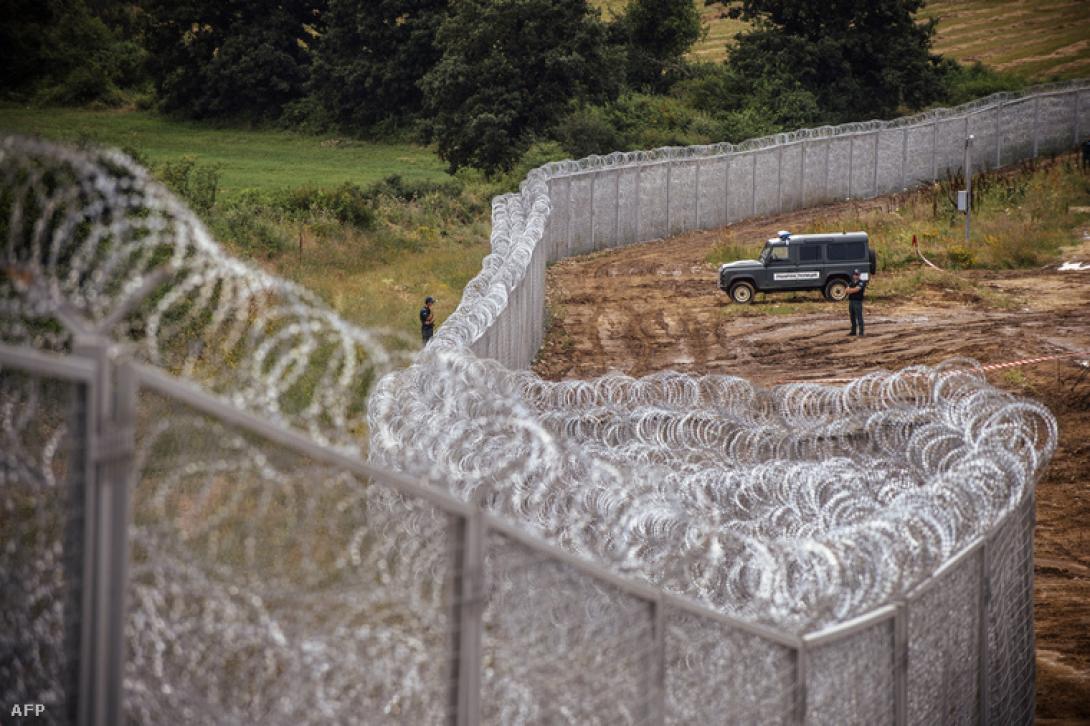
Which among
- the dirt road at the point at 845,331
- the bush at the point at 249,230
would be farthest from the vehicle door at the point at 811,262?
the bush at the point at 249,230

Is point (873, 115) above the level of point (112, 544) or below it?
above

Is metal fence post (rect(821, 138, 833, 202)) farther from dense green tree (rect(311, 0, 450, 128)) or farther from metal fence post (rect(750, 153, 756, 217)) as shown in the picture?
dense green tree (rect(311, 0, 450, 128))

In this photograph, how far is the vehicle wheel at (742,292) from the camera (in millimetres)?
32844

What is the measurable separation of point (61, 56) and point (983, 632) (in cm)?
6275

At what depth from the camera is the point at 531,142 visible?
49.4 metres

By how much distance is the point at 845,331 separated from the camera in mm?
29516

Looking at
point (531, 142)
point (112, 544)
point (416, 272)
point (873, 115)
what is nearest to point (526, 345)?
point (416, 272)

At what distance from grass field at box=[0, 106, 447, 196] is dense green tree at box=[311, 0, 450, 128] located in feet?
5.97

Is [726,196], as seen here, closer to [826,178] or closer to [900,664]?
[826,178]

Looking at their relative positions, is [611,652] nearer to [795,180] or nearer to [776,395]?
[776,395]

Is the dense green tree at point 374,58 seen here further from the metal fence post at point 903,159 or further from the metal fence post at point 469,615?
the metal fence post at point 469,615

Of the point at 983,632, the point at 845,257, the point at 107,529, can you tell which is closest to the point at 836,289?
the point at 845,257

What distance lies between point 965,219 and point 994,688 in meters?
35.2

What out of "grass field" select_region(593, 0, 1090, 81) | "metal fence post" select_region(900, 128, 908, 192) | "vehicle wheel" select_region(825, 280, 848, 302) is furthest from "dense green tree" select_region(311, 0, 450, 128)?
"vehicle wheel" select_region(825, 280, 848, 302)
